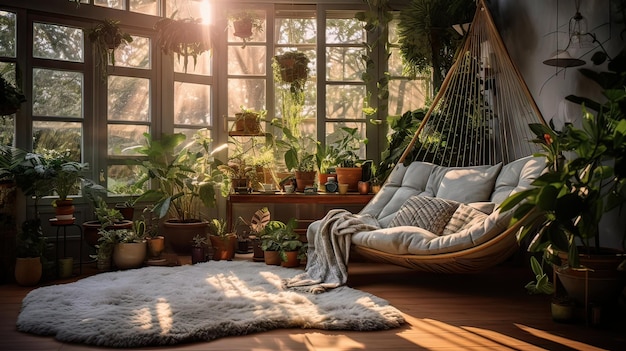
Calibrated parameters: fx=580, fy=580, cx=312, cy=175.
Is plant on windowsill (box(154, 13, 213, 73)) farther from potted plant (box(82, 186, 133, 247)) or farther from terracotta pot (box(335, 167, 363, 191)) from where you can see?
terracotta pot (box(335, 167, 363, 191))

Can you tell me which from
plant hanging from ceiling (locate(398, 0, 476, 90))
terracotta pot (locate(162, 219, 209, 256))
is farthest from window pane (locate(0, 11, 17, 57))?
plant hanging from ceiling (locate(398, 0, 476, 90))

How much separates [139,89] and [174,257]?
1.54 metres

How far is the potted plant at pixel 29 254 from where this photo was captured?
A: 12.3 ft

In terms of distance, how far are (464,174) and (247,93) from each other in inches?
93.6

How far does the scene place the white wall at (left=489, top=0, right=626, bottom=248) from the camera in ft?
11.0

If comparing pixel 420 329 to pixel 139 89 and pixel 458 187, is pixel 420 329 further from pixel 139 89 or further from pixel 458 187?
pixel 139 89

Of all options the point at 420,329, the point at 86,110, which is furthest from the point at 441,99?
the point at 86,110

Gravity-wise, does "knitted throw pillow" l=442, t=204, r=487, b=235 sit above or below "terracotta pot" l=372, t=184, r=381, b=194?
below

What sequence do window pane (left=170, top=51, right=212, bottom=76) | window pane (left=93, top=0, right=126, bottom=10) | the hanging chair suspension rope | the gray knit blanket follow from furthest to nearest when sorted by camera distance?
window pane (left=170, top=51, right=212, bottom=76) → window pane (left=93, top=0, right=126, bottom=10) → the hanging chair suspension rope → the gray knit blanket

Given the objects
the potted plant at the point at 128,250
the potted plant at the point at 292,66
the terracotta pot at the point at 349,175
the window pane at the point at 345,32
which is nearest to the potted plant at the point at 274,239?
the terracotta pot at the point at 349,175

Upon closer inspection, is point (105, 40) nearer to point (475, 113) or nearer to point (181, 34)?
point (181, 34)

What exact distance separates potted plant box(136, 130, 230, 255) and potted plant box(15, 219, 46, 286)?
0.96 metres

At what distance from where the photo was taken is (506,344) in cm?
255

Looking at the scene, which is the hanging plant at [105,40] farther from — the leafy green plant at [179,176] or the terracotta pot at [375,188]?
the terracotta pot at [375,188]
